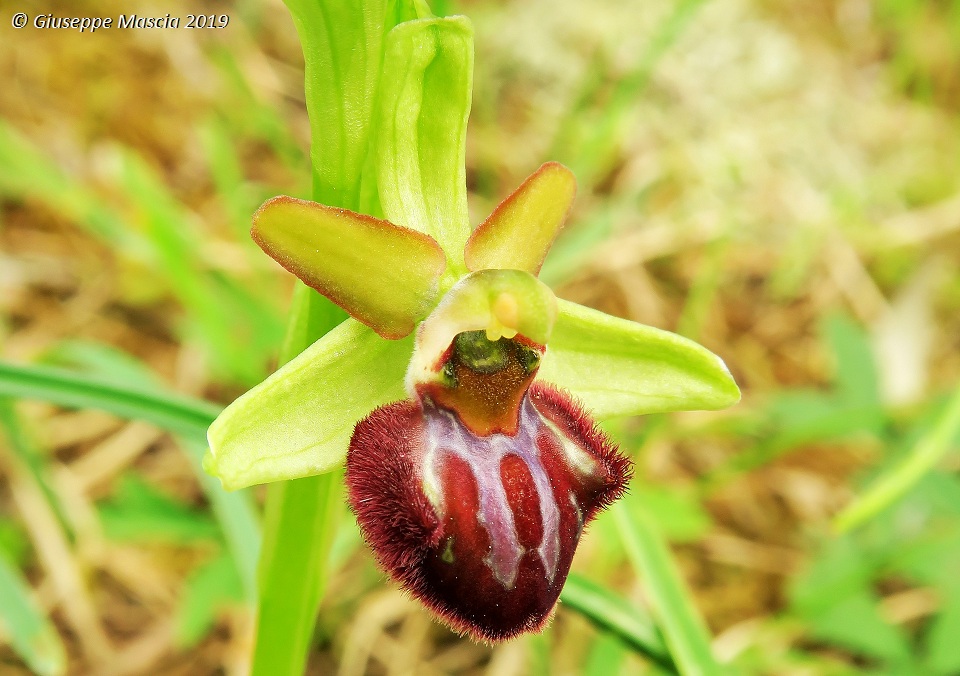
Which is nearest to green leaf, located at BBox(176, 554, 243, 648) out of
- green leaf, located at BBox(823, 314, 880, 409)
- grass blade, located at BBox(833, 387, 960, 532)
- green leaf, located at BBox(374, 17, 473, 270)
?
green leaf, located at BBox(374, 17, 473, 270)

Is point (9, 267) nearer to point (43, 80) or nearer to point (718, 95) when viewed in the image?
point (43, 80)

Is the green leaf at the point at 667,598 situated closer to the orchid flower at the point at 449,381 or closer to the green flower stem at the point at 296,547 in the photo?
the orchid flower at the point at 449,381

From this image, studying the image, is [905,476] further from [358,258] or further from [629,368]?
[358,258]

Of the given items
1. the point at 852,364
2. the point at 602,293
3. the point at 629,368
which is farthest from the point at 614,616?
the point at 602,293

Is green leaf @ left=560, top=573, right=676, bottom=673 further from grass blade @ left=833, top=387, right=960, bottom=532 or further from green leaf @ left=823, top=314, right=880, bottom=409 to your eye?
green leaf @ left=823, top=314, right=880, bottom=409

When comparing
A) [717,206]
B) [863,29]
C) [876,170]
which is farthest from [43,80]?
[863,29]

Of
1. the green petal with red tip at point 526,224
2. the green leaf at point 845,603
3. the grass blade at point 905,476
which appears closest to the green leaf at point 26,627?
the green petal with red tip at point 526,224
